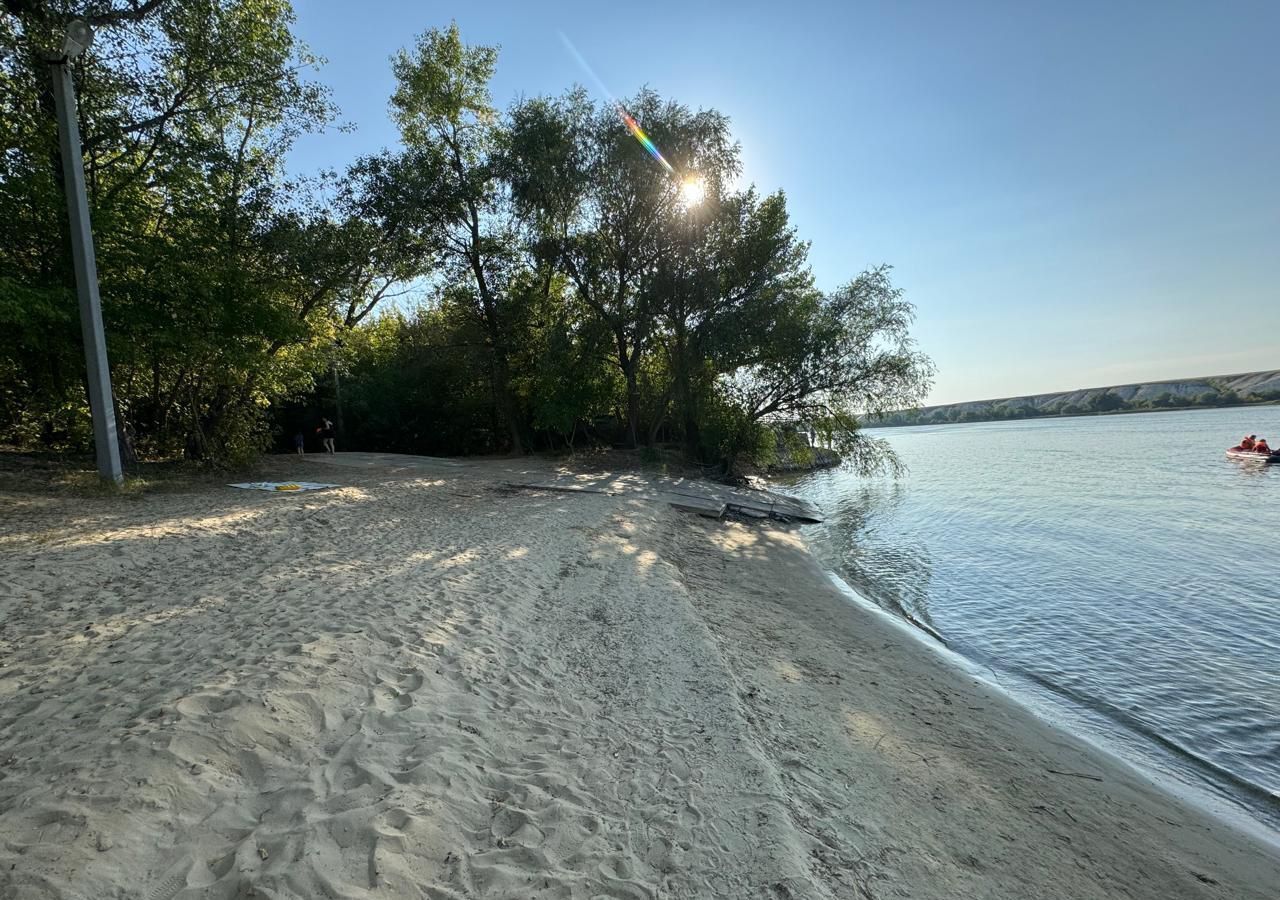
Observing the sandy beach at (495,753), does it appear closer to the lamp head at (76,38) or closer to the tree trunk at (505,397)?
the lamp head at (76,38)

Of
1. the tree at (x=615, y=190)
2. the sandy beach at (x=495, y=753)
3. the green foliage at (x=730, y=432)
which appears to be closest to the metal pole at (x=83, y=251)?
the sandy beach at (x=495, y=753)

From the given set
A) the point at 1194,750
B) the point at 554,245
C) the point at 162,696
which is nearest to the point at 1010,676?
the point at 1194,750

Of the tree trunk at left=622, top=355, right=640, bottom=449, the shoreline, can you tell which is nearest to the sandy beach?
the shoreline

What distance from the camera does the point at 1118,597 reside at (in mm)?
10312

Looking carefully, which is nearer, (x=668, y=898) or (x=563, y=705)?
(x=668, y=898)

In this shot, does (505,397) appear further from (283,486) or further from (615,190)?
(283,486)

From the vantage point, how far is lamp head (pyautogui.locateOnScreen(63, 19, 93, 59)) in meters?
9.29

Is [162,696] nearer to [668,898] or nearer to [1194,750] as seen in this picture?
[668,898]

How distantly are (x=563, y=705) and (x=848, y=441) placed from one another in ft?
75.0

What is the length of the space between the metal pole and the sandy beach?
11.1 ft

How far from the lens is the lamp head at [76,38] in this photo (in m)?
9.29

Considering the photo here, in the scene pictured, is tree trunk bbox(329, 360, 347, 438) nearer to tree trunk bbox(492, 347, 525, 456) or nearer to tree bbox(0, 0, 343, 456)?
tree trunk bbox(492, 347, 525, 456)

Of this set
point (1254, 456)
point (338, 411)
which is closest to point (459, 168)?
point (338, 411)

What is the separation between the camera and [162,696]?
4.09m
